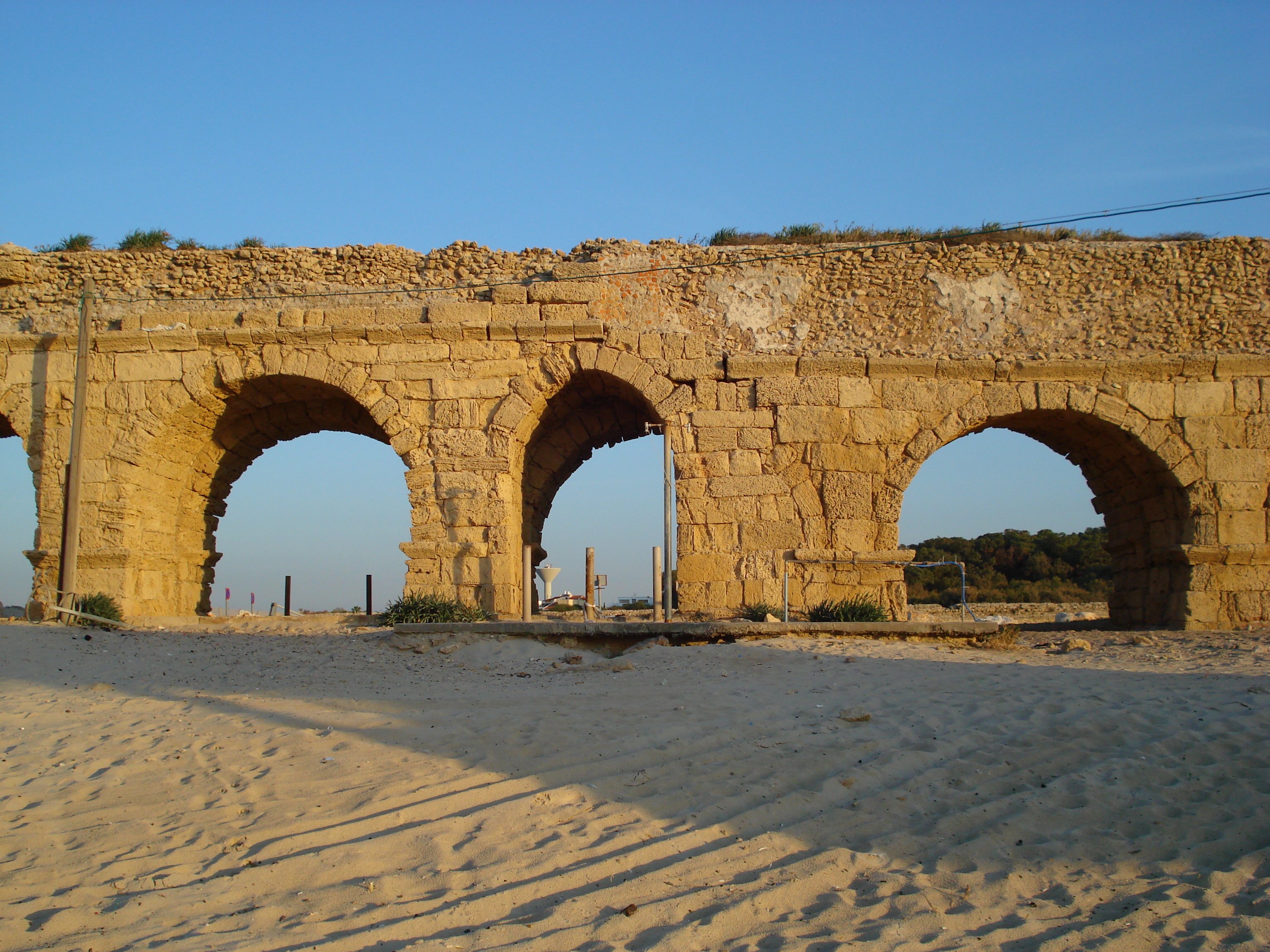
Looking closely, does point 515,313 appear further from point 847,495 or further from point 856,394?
point 847,495

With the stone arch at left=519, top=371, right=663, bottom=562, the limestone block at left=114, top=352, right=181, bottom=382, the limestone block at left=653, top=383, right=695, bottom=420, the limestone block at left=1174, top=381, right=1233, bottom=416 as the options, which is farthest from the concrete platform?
the limestone block at left=114, top=352, right=181, bottom=382

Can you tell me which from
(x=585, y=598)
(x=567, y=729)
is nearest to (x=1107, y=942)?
(x=567, y=729)

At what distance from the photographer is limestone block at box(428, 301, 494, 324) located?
10914 mm

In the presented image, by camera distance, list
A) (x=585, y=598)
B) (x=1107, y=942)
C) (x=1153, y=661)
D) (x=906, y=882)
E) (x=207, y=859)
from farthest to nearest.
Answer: (x=585, y=598) → (x=1153, y=661) → (x=207, y=859) → (x=906, y=882) → (x=1107, y=942)

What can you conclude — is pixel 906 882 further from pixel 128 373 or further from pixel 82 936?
pixel 128 373

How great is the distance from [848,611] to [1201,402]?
474 centimetres

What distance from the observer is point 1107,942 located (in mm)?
2924

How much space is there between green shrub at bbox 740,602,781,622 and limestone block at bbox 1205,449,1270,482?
16.4 ft

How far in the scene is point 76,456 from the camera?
35.0 ft

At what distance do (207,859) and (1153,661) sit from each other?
752 centimetres

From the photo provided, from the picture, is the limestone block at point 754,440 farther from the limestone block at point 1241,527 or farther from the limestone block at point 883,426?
the limestone block at point 1241,527

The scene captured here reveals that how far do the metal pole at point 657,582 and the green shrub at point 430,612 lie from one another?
174 cm

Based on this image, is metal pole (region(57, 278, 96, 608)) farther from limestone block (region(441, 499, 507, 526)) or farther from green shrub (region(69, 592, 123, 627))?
limestone block (region(441, 499, 507, 526))

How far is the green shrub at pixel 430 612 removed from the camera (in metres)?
9.69
